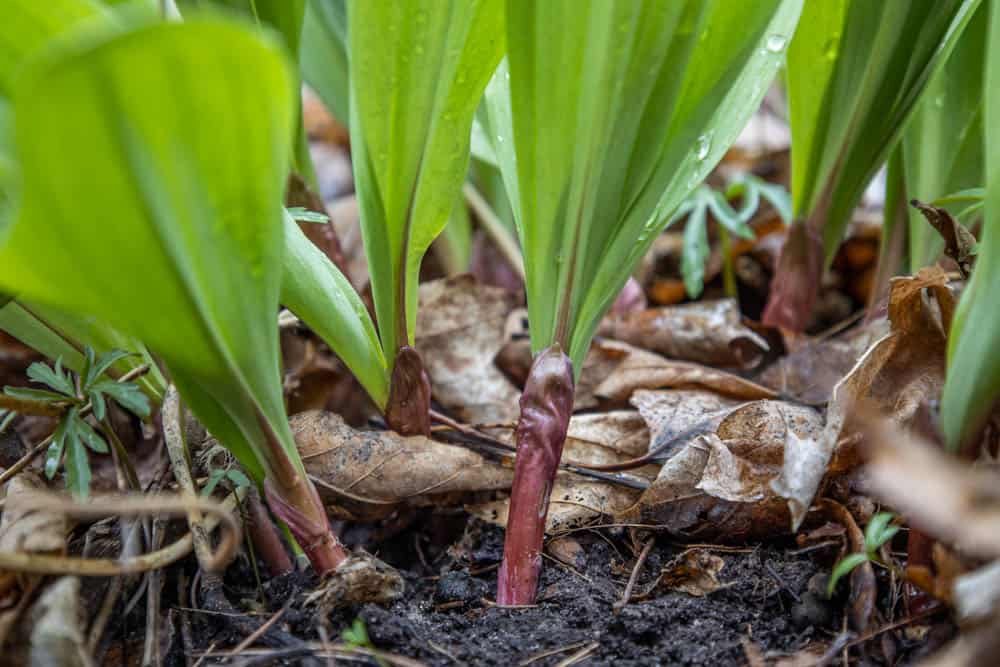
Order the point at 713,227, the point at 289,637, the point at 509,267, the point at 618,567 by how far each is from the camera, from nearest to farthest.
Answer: the point at 289,637
the point at 618,567
the point at 509,267
the point at 713,227

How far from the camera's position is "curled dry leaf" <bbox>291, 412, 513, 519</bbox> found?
2.92ft

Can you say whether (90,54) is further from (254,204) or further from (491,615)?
(491,615)

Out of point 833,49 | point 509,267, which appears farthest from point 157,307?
point 509,267

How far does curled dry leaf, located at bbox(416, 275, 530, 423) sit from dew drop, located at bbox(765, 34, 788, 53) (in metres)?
0.61

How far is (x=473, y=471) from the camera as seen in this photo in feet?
3.05

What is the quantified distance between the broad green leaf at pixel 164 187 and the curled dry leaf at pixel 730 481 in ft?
1.53

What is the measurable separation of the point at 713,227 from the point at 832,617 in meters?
1.22

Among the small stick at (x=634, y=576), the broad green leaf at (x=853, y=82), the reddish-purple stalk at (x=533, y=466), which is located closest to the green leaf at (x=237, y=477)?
the reddish-purple stalk at (x=533, y=466)

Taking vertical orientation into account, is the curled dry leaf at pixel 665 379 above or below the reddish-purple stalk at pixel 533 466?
Result: below

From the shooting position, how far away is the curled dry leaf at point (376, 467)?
0.89 meters

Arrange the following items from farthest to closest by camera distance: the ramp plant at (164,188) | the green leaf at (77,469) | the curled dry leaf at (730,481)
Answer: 1. the curled dry leaf at (730,481)
2. the green leaf at (77,469)
3. the ramp plant at (164,188)

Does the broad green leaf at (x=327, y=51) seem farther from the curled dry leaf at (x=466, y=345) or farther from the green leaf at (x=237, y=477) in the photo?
the green leaf at (x=237, y=477)

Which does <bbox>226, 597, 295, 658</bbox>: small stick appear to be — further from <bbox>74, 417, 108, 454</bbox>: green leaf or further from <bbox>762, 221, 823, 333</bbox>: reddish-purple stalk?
<bbox>762, 221, 823, 333</bbox>: reddish-purple stalk

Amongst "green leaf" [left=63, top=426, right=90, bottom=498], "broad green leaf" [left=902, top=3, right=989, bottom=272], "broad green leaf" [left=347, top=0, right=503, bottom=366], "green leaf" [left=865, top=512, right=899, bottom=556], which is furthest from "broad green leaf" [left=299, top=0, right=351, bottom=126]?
"green leaf" [left=865, top=512, right=899, bottom=556]
